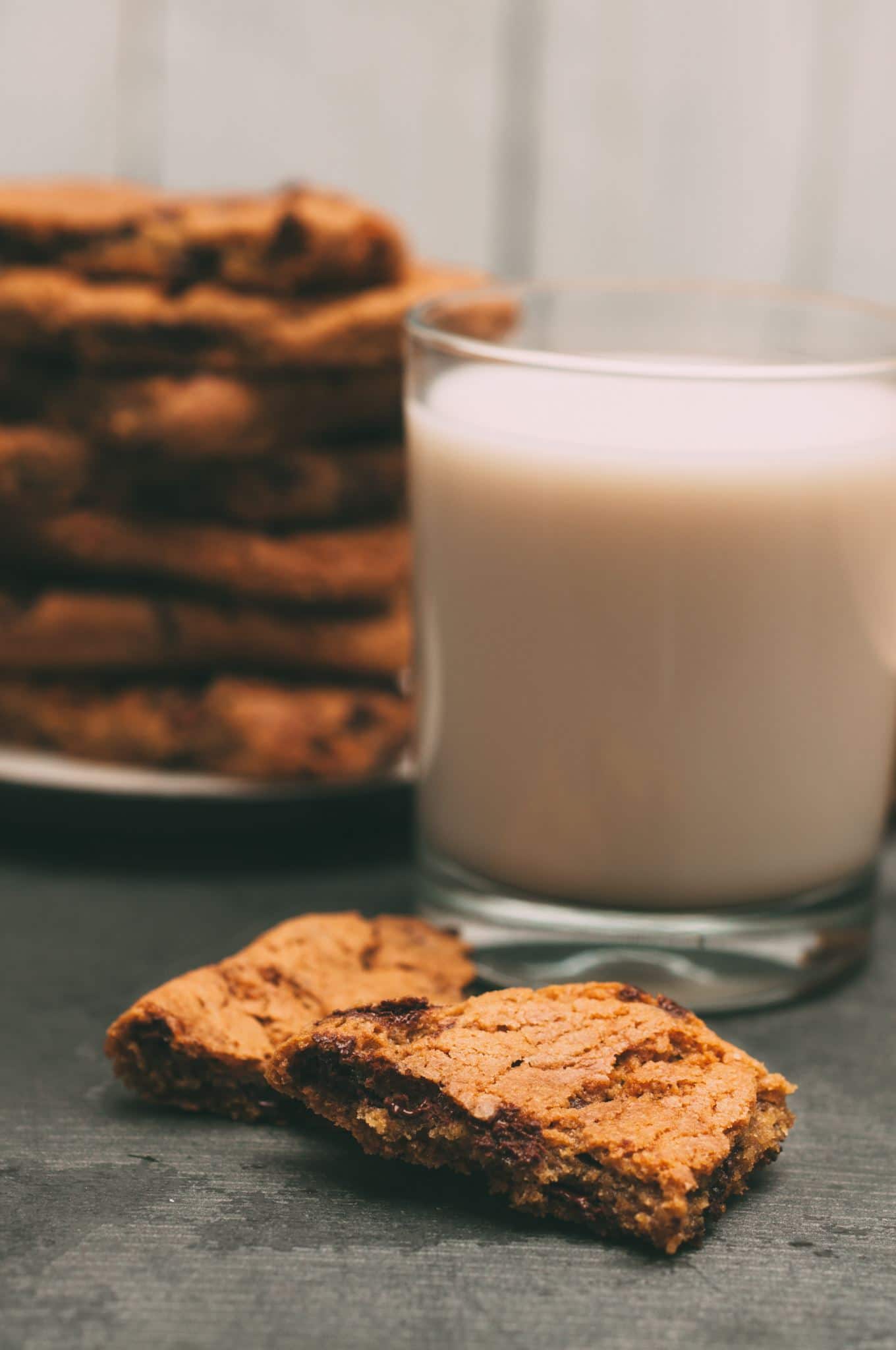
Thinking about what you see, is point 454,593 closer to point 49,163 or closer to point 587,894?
point 587,894

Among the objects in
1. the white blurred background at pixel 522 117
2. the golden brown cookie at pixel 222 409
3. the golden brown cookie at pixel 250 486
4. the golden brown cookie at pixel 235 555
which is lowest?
the golden brown cookie at pixel 235 555

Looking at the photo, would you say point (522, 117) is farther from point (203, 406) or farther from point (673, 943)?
point (673, 943)

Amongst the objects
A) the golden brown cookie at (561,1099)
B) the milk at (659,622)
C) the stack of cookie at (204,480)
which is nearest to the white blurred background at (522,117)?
the stack of cookie at (204,480)

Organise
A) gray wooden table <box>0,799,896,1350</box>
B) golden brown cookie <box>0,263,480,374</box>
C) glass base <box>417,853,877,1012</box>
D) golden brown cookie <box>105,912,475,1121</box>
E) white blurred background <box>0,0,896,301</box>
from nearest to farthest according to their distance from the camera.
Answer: gray wooden table <box>0,799,896,1350</box>
golden brown cookie <box>105,912,475,1121</box>
glass base <box>417,853,877,1012</box>
golden brown cookie <box>0,263,480,374</box>
white blurred background <box>0,0,896,301</box>

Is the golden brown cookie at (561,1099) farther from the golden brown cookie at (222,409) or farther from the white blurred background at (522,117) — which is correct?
the white blurred background at (522,117)

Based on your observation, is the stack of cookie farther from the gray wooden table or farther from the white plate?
the gray wooden table

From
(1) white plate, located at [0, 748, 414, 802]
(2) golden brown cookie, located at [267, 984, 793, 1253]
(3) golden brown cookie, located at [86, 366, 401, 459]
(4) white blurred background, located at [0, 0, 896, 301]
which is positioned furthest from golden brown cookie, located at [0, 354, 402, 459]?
(4) white blurred background, located at [0, 0, 896, 301]
